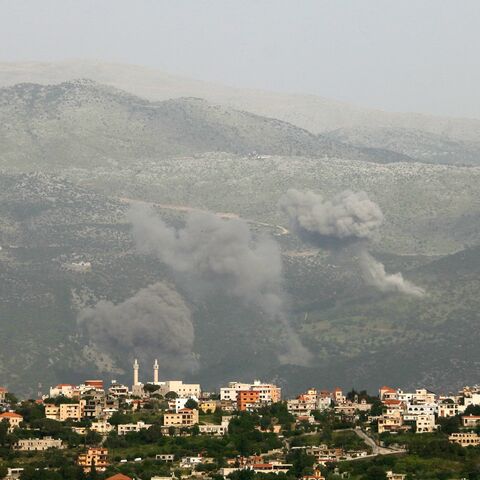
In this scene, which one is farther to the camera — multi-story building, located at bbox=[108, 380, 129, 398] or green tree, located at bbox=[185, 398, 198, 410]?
multi-story building, located at bbox=[108, 380, 129, 398]

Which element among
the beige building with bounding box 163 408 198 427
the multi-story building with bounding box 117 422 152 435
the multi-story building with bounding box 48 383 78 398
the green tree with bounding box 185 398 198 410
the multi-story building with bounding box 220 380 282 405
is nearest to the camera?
the multi-story building with bounding box 117 422 152 435

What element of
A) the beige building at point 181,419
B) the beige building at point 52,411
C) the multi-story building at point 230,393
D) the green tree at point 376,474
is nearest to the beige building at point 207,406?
the multi-story building at point 230,393

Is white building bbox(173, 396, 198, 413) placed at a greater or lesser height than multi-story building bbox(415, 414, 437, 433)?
lesser

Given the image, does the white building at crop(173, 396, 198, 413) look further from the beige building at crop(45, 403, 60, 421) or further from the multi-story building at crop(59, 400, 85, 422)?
the beige building at crop(45, 403, 60, 421)

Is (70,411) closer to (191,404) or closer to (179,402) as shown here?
(191,404)

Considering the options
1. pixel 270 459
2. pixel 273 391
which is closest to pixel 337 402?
pixel 273 391

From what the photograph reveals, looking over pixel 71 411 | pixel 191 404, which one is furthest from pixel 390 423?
pixel 71 411

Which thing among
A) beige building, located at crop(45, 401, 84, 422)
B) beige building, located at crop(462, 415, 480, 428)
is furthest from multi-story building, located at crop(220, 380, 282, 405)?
beige building, located at crop(462, 415, 480, 428)

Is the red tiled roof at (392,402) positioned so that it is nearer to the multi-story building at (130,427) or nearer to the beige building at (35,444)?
the multi-story building at (130,427)
